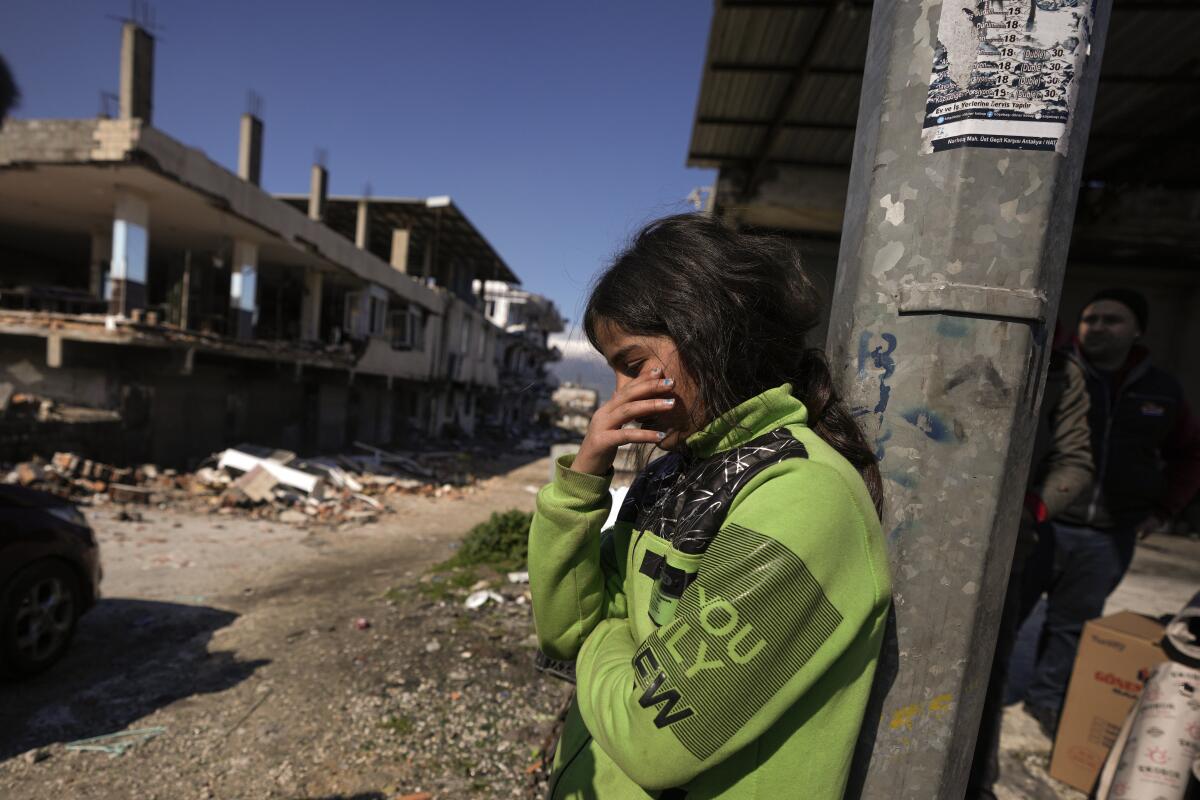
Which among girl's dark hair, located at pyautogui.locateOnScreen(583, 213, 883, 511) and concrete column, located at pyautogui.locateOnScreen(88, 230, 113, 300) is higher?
concrete column, located at pyautogui.locateOnScreen(88, 230, 113, 300)

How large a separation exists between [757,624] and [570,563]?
0.54 metres

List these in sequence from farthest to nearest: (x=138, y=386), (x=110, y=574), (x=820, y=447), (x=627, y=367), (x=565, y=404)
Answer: (x=565, y=404)
(x=138, y=386)
(x=110, y=574)
(x=627, y=367)
(x=820, y=447)

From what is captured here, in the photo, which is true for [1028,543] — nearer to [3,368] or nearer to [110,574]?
[110,574]

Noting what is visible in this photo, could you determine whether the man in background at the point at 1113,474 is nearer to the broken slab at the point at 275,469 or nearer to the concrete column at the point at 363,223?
the broken slab at the point at 275,469

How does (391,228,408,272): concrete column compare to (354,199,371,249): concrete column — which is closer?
(354,199,371,249): concrete column

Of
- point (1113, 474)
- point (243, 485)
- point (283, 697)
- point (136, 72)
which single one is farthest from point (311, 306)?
point (1113, 474)

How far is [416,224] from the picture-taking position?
891 inches

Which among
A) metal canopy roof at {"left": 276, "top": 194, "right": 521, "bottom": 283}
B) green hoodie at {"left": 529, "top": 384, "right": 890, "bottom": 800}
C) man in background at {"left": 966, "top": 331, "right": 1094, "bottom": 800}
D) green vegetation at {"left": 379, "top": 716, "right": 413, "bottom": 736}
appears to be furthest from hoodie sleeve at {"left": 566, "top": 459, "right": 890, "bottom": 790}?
metal canopy roof at {"left": 276, "top": 194, "right": 521, "bottom": 283}

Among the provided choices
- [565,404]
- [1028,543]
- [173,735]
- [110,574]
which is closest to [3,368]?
[110,574]

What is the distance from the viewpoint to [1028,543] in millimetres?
2551

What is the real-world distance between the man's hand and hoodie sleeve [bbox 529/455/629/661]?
3.68 metres

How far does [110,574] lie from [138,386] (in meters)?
7.43

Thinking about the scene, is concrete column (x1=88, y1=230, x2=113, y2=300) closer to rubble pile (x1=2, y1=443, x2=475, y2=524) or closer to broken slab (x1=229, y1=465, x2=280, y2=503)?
rubble pile (x1=2, y1=443, x2=475, y2=524)

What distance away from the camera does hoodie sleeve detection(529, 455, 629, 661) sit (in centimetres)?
124
